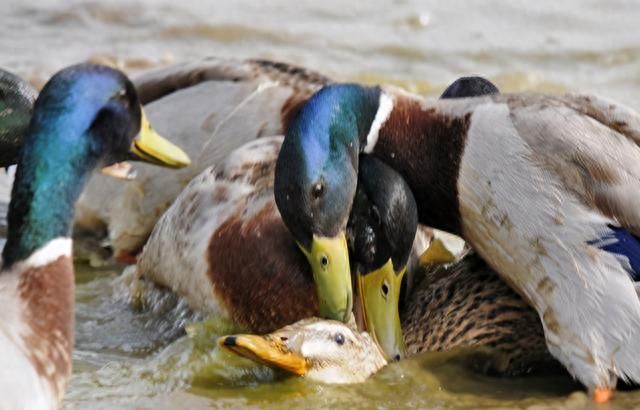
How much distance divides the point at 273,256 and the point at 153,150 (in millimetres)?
1012

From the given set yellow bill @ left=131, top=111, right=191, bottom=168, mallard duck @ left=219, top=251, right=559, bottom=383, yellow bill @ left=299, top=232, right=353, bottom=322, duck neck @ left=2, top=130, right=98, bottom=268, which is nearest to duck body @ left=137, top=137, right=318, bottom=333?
yellow bill @ left=299, top=232, right=353, bottom=322

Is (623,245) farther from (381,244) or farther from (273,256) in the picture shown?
(273,256)

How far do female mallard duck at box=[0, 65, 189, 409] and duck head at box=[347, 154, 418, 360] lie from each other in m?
1.21

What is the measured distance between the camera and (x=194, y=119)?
757 centimetres

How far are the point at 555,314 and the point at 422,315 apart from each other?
59 centimetres

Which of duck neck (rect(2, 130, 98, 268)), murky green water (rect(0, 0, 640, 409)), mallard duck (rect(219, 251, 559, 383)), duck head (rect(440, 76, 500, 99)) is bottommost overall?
murky green water (rect(0, 0, 640, 409))

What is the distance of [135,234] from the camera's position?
7629 millimetres

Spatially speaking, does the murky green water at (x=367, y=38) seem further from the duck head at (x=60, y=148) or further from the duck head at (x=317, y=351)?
the duck head at (x=60, y=148)

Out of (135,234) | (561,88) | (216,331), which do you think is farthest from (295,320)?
(561,88)

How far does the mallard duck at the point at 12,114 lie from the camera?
6.01m

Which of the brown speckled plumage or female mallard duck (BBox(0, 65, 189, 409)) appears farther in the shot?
the brown speckled plumage

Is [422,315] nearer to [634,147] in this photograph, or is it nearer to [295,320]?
[295,320]

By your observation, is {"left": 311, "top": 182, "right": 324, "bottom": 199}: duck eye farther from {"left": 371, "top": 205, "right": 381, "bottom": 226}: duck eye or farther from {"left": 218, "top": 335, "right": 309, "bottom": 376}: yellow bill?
{"left": 218, "top": 335, "right": 309, "bottom": 376}: yellow bill

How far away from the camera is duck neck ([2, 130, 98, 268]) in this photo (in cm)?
464
